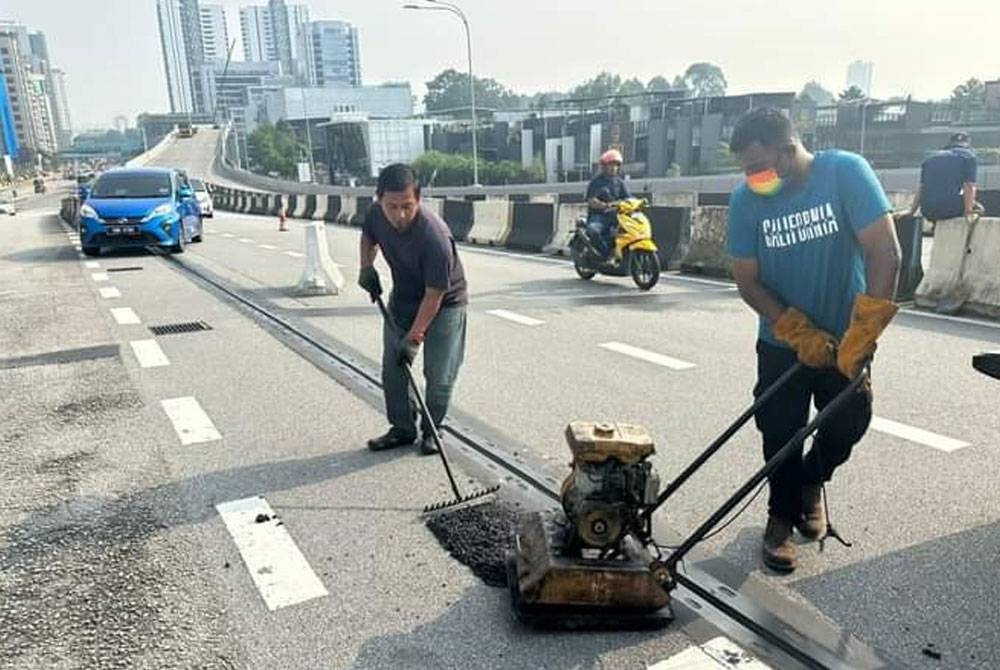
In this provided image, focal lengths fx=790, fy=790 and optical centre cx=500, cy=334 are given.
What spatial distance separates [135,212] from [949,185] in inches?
536

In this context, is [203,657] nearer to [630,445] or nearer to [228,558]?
→ [228,558]

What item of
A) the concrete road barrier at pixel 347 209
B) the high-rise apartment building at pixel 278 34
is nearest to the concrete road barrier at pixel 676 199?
the concrete road barrier at pixel 347 209

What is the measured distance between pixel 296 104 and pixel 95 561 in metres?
142

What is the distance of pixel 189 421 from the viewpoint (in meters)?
5.36

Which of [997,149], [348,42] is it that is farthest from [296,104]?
[997,149]

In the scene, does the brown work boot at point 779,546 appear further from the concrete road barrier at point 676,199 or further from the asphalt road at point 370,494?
Answer: the concrete road barrier at point 676,199

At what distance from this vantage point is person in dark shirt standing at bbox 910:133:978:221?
905 cm

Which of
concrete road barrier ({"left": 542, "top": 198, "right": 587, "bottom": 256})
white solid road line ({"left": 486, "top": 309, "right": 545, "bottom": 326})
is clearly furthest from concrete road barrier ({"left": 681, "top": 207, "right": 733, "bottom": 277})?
white solid road line ({"left": 486, "top": 309, "right": 545, "bottom": 326})

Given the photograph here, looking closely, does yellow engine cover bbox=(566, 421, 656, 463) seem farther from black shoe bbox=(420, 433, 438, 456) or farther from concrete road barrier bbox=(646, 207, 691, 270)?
concrete road barrier bbox=(646, 207, 691, 270)

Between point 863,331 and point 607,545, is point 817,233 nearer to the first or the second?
point 863,331

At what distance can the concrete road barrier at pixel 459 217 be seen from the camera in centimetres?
1878

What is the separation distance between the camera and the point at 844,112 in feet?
147

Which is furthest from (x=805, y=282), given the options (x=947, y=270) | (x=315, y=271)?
(x=315, y=271)

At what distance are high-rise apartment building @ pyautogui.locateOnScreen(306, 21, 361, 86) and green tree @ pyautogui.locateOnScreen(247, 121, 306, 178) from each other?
60614 mm
